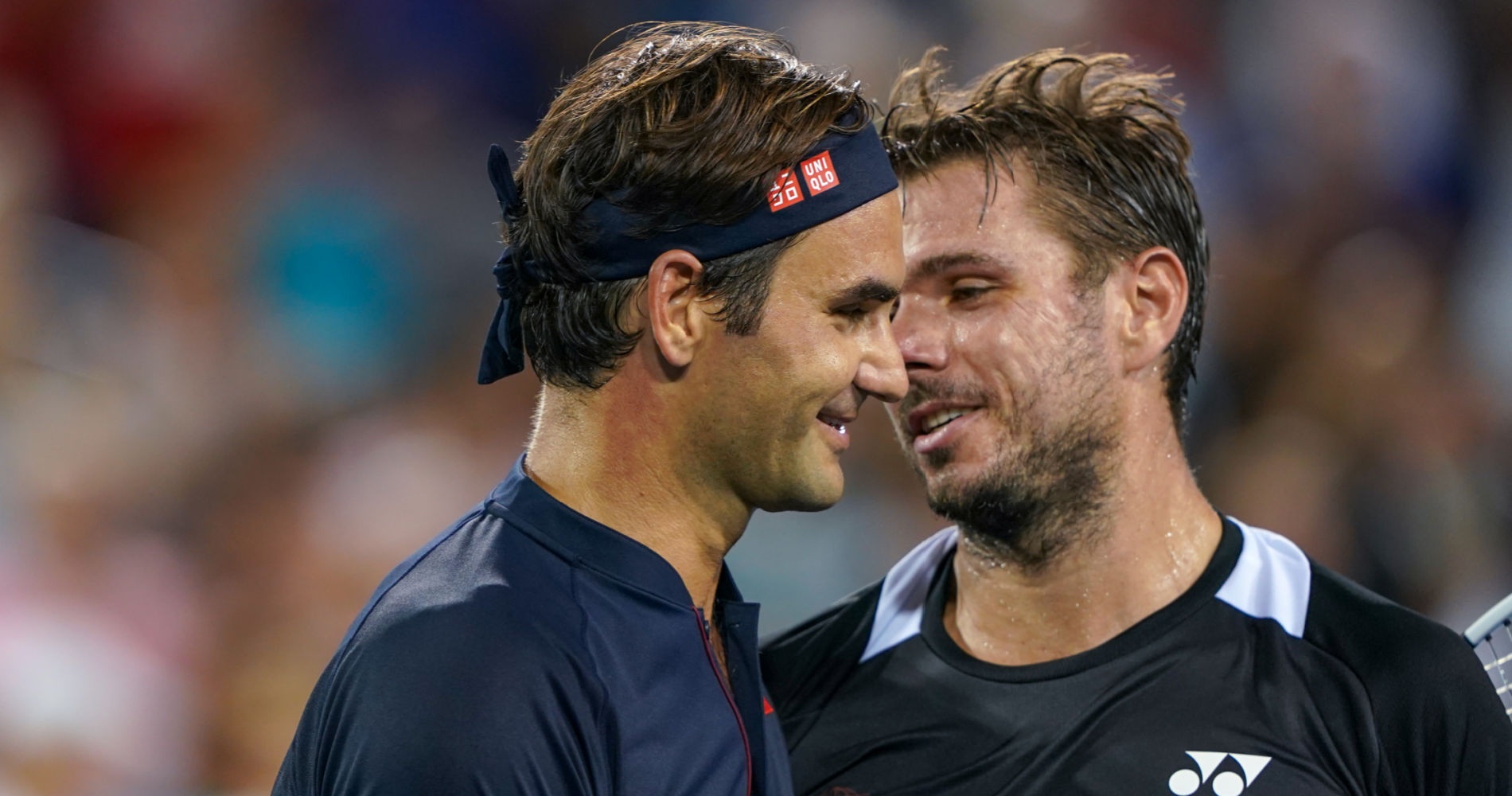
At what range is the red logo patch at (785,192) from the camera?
2.10 meters

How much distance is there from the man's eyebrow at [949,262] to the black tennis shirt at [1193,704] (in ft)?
2.24

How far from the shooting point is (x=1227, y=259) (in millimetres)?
5605

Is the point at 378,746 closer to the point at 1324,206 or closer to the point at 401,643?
the point at 401,643

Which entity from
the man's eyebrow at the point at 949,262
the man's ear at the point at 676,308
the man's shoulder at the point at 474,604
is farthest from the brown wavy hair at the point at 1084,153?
the man's shoulder at the point at 474,604

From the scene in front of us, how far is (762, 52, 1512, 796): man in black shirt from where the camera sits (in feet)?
8.25

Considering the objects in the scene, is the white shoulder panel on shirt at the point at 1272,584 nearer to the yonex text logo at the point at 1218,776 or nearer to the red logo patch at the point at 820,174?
the yonex text logo at the point at 1218,776

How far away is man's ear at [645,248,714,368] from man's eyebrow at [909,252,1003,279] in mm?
888

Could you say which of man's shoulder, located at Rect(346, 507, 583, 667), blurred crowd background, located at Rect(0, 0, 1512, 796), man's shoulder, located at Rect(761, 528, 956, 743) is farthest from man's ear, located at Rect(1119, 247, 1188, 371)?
blurred crowd background, located at Rect(0, 0, 1512, 796)

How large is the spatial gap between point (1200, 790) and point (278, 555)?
3392 millimetres

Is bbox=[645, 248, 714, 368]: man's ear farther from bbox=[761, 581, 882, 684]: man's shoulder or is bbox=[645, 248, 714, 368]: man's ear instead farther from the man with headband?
bbox=[761, 581, 882, 684]: man's shoulder

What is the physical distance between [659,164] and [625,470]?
1.49 ft

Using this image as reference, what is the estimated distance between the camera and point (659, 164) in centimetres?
206

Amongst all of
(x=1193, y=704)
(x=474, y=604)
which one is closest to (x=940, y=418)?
(x=1193, y=704)

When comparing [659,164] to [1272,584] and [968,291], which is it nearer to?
[968,291]
